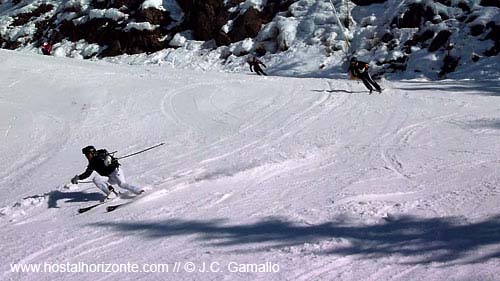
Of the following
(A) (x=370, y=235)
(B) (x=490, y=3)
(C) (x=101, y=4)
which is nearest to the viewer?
(A) (x=370, y=235)

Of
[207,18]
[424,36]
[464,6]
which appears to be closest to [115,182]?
[424,36]

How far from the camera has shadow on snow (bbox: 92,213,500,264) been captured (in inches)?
A: 248

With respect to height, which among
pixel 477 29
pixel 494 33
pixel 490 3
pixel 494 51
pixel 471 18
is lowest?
pixel 494 51

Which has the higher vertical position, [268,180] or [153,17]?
[268,180]

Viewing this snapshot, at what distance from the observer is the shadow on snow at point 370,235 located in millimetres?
6301

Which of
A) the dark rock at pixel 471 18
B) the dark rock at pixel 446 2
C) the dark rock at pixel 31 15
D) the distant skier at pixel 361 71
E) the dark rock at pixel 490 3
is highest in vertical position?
the dark rock at pixel 31 15

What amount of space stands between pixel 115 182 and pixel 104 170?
0.36m

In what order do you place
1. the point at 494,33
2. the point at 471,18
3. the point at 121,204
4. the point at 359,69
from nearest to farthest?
the point at 121,204, the point at 359,69, the point at 494,33, the point at 471,18

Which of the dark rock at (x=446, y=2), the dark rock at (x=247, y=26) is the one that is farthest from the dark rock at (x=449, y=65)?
the dark rock at (x=247, y=26)

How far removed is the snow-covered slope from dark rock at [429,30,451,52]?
5.21 m

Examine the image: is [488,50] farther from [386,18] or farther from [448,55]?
[386,18]

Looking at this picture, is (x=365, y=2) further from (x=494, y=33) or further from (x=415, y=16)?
(x=494, y=33)

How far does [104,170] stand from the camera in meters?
9.19

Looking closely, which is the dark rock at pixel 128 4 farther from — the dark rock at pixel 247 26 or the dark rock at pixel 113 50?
the dark rock at pixel 247 26
